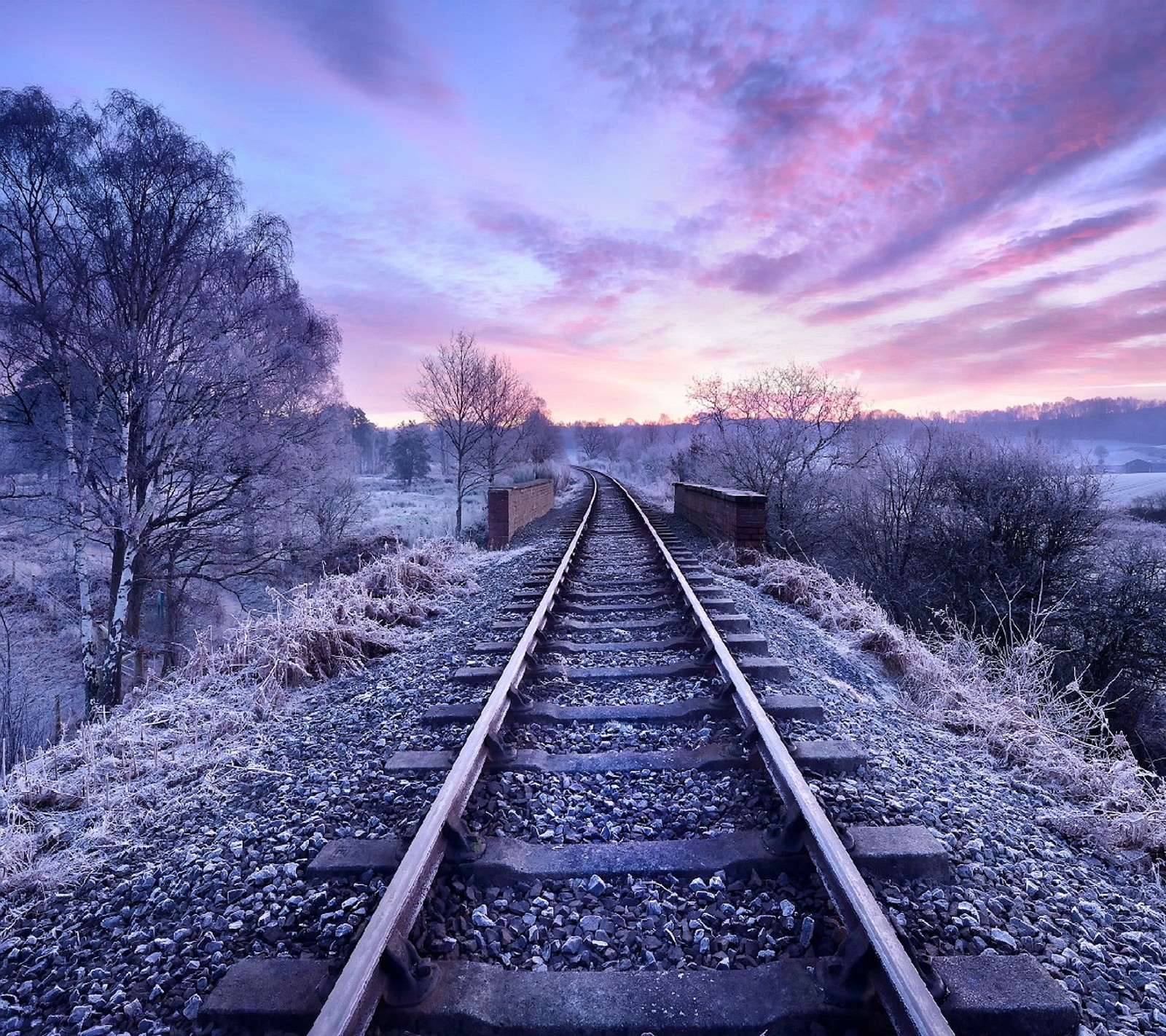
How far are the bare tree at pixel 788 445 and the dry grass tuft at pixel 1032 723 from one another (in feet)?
32.5

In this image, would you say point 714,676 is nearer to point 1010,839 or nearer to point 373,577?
point 1010,839

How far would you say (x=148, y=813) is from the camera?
9.62ft

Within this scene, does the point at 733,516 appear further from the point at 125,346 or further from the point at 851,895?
the point at 125,346

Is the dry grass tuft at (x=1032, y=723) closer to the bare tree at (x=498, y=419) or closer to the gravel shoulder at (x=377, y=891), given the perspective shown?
the gravel shoulder at (x=377, y=891)

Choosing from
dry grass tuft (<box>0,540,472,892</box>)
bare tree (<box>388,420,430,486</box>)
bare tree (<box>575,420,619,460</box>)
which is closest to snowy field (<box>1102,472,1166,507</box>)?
dry grass tuft (<box>0,540,472,892</box>)

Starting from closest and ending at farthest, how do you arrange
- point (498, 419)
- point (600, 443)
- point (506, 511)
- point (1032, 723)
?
point (1032, 723) < point (506, 511) < point (498, 419) < point (600, 443)

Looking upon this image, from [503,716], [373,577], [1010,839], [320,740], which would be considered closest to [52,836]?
[320,740]

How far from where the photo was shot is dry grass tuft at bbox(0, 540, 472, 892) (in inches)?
107

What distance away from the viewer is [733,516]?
9.61 metres

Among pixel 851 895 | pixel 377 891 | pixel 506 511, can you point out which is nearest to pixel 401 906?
pixel 377 891

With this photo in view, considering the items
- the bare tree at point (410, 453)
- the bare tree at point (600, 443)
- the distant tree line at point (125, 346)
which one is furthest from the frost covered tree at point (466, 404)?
the bare tree at point (600, 443)

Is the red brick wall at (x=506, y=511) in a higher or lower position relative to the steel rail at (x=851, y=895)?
higher

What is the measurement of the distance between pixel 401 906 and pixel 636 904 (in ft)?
2.71

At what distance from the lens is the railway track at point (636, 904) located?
1681mm
